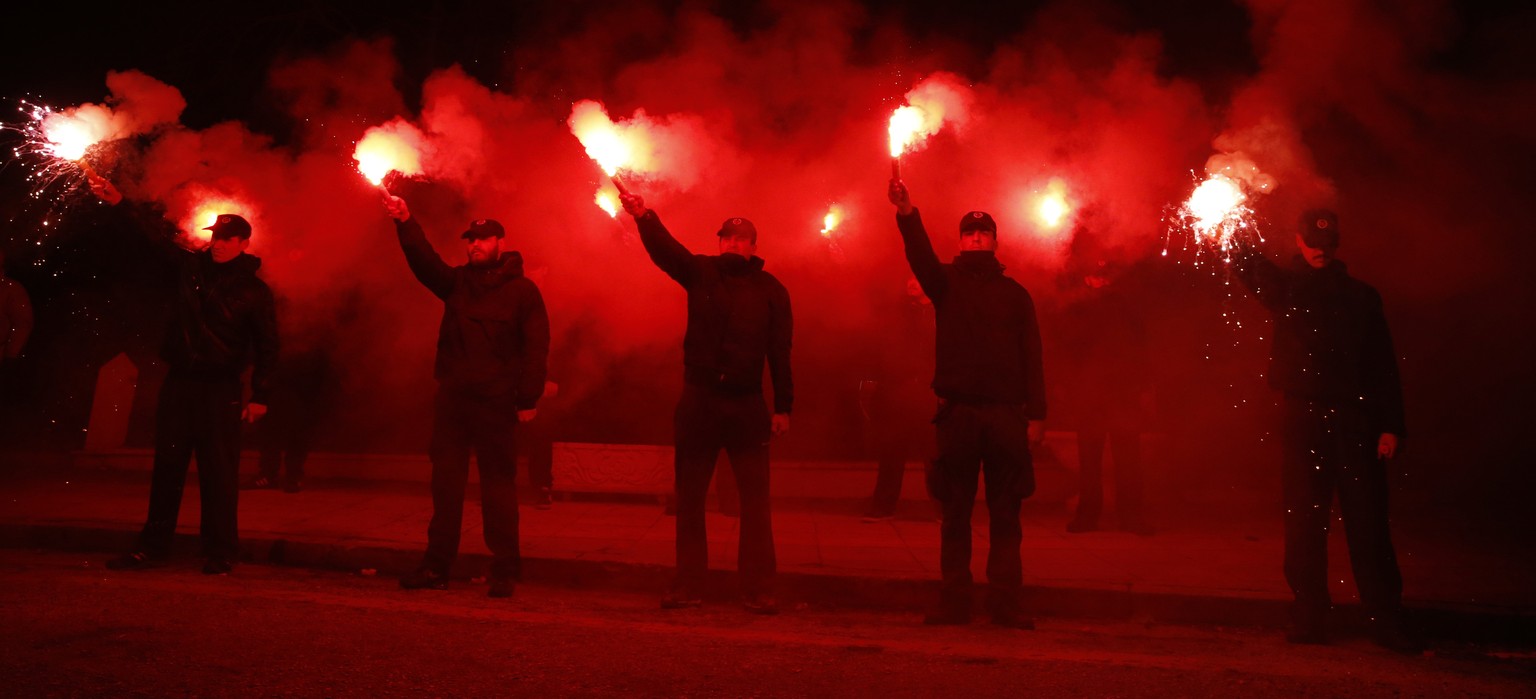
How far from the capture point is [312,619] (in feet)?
14.2

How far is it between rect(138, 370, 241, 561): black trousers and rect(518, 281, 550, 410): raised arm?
1.73m

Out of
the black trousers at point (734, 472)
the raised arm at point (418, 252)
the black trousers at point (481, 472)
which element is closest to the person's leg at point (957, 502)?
the black trousers at point (734, 472)

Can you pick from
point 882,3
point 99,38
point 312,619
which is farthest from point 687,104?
point 99,38

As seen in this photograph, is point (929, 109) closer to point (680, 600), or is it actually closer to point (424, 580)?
point (680, 600)

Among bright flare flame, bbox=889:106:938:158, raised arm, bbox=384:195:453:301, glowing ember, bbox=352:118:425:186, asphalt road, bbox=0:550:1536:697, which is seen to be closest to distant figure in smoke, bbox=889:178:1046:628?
asphalt road, bbox=0:550:1536:697

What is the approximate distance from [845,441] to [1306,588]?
19.0 ft

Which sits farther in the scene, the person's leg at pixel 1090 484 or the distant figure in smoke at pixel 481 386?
the person's leg at pixel 1090 484

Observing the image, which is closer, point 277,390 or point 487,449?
point 487,449

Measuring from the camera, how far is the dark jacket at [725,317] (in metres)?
5.07

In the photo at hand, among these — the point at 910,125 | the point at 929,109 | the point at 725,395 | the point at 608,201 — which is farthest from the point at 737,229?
the point at 608,201

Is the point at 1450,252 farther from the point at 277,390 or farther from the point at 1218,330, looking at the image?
the point at 277,390

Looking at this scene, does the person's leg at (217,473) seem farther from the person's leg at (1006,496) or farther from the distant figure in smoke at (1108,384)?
the distant figure in smoke at (1108,384)

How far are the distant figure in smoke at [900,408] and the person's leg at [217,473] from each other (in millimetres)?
4384

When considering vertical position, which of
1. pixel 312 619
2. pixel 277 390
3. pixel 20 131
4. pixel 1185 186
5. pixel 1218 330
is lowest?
pixel 312 619
